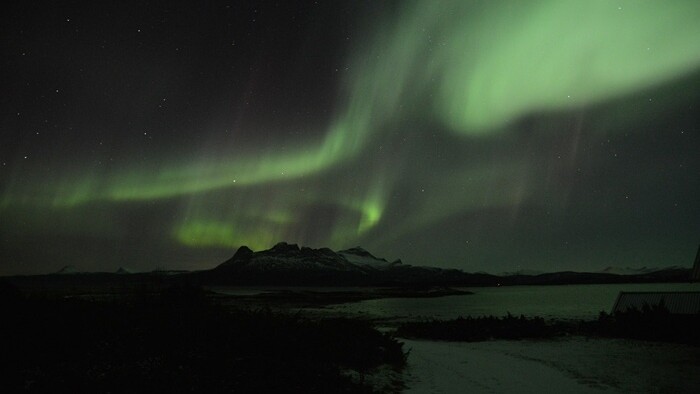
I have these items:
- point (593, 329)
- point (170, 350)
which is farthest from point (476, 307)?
point (170, 350)

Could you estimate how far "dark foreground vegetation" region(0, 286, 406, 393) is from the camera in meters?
10.4

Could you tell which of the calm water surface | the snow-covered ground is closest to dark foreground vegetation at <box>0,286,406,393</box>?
the snow-covered ground

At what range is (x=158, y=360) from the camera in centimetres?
1201

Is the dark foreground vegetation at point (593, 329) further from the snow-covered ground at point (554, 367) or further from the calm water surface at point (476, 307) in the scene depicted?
the calm water surface at point (476, 307)

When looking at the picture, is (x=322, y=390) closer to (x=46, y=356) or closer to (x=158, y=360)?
(x=158, y=360)

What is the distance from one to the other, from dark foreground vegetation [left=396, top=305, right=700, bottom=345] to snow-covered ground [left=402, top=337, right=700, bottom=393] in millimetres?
1341

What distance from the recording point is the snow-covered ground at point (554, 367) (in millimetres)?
13047

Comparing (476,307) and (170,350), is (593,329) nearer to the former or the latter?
(170,350)

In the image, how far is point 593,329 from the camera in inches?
1069

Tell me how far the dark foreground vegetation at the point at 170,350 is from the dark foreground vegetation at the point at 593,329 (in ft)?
28.4

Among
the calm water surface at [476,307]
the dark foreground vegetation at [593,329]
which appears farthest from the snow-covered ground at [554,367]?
the calm water surface at [476,307]

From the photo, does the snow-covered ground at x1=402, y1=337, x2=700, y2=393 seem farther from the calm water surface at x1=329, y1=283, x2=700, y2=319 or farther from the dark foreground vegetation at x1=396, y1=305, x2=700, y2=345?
the calm water surface at x1=329, y1=283, x2=700, y2=319

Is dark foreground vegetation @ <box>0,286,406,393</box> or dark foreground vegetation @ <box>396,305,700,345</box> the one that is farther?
dark foreground vegetation @ <box>396,305,700,345</box>

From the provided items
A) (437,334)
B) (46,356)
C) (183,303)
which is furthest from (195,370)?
(437,334)
